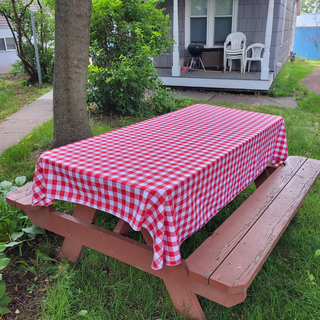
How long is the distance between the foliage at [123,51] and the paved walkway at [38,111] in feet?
4.02

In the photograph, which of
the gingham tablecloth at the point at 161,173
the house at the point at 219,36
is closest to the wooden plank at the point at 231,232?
the gingham tablecloth at the point at 161,173

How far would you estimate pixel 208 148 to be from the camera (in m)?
2.26

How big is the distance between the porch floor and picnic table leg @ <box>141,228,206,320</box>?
743 centimetres

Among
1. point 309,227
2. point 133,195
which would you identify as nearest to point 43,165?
point 133,195

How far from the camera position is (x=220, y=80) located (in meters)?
8.81

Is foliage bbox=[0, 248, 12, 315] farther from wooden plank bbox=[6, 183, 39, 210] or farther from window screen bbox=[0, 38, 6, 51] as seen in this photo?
window screen bbox=[0, 38, 6, 51]

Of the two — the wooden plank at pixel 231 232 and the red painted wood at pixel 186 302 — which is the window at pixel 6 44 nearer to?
the wooden plank at pixel 231 232

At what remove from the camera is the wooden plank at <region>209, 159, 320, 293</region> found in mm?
1595

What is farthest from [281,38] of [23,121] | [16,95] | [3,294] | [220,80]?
[3,294]

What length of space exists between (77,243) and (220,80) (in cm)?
735

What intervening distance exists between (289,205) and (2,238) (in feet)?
7.49

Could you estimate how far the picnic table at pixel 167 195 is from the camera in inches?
65.4

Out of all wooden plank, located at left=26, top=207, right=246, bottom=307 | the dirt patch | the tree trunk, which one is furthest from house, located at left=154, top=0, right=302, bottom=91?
wooden plank, located at left=26, top=207, right=246, bottom=307

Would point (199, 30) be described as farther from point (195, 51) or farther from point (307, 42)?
point (307, 42)
